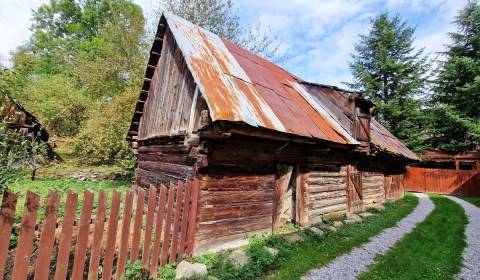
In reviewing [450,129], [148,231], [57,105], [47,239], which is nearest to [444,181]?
[450,129]

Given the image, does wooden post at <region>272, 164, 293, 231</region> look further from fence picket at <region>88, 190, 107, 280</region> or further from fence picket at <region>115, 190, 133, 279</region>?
fence picket at <region>88, 190, 107, 280</region>

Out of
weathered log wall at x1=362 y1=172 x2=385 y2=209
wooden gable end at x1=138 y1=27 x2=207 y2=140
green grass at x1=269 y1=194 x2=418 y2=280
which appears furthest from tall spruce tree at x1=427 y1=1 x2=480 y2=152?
wooden gable end at x1=138 y1=27 x2=207 y2=140

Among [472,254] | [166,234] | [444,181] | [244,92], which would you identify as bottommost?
[472,254]

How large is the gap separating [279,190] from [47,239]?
5.68m

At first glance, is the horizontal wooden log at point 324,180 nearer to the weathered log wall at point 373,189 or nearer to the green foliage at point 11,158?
the weathered log wall at point 373,189

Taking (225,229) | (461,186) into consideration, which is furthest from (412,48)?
(225,229)

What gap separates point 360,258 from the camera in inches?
261

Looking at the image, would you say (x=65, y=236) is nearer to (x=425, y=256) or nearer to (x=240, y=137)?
(x=240, y=137)

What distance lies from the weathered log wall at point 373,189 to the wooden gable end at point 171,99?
9538 mm

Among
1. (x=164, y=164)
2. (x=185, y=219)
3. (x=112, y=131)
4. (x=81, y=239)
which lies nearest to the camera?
(x=81, y=239)

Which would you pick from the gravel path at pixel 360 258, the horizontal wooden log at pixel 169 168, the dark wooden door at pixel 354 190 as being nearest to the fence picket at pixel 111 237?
the horizontal wooden log at pixel 169 168

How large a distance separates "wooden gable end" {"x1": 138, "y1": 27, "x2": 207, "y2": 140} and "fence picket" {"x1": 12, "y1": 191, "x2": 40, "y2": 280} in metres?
3.76

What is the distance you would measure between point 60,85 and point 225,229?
24.7 meters

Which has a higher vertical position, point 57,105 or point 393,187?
point 57,105
